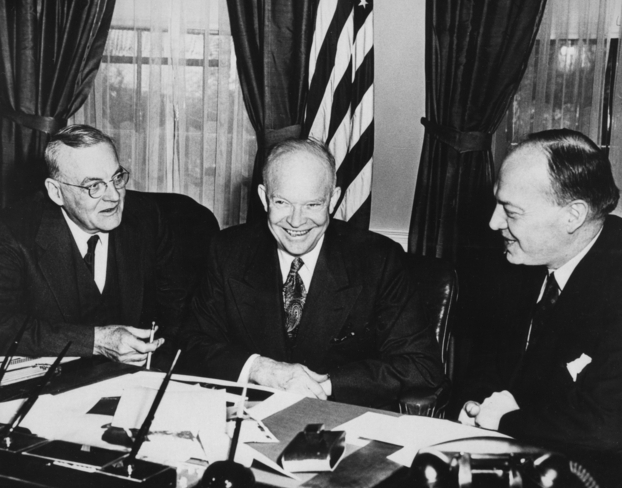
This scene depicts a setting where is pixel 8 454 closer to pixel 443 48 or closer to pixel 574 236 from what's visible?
A: pixel 574 236

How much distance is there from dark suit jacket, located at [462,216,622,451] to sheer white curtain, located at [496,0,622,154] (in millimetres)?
2251

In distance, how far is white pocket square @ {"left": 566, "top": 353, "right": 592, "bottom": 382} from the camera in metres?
1.90

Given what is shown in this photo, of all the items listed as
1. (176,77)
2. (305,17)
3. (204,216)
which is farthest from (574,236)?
(176,77)

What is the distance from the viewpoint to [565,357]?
1952 millimetres

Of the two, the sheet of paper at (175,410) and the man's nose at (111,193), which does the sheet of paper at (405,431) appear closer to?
the sheet of paper at (175,410)

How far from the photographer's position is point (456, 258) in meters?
4.29

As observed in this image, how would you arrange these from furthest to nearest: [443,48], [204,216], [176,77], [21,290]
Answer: [176,77]
[443,48]
[204,216]
[21,290]

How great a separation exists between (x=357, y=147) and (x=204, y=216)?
4.44ft

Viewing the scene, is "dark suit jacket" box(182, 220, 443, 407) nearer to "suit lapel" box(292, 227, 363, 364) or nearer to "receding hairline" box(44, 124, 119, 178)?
"suit lapel" box(292, 227, 363, 364)

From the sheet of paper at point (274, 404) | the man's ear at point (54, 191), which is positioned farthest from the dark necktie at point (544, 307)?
the man's ear at point (54, 191)

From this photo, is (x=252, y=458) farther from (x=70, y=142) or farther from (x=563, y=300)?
(x=70, y=142)

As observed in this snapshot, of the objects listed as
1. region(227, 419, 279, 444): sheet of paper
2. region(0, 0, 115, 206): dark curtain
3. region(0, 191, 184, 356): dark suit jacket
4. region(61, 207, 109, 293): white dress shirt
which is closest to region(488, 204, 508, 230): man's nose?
region(227, 419, 279, 444): sheet of paper

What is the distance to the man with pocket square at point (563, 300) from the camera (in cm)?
178

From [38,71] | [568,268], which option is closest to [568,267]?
[568,268]
